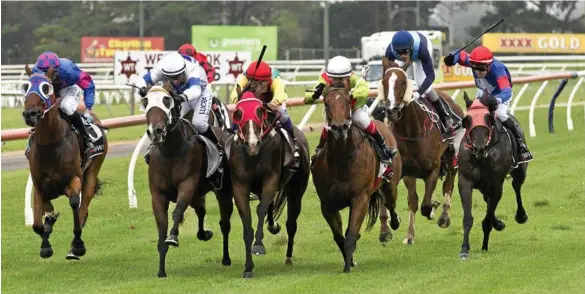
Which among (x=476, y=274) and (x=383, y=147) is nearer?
(x=476, y=274)

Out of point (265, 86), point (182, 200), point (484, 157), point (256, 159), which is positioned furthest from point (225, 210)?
point (484, 157)

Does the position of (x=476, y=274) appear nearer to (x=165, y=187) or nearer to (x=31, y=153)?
(x=165, y=187)

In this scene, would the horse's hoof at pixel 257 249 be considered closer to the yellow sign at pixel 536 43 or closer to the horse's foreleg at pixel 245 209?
the horse's foreleg at pixel 245 209

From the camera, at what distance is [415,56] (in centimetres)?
1205

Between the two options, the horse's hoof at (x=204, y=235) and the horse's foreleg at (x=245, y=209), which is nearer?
the horse's foreleg at (x=245, y=209)

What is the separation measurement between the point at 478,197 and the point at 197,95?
20.1 feet

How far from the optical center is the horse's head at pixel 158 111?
9617mm

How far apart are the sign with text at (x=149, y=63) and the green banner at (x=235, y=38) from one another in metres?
16.4

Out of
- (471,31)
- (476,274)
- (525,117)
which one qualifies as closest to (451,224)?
(476,274)

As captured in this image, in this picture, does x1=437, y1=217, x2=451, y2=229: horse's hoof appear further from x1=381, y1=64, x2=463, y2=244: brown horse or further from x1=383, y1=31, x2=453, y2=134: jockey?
x1=383, y1=31, x2=453, y2=134: jockey

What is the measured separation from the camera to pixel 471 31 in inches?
1998

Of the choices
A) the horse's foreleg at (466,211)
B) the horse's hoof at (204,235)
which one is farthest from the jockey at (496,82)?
the horse's hoof at (204,235)

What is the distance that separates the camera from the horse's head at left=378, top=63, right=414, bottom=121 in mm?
11117

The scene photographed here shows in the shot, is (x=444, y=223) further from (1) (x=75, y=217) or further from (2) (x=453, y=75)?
(2) (x=453, y=75)
